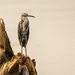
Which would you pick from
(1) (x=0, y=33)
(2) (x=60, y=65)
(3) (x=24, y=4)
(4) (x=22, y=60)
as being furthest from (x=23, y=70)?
(3) (x=24, y=4)

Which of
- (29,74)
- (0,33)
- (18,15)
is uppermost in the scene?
(18,15)

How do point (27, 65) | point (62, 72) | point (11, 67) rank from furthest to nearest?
1. point (62, 72)
2. point (27, 65)
3. point (11, 67)

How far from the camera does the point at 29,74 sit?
1.56 meters

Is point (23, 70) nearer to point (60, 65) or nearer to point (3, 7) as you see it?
point (60, 65)

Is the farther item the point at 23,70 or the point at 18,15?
the point at 18,15

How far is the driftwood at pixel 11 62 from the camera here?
1411mm

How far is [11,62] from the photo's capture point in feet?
4.68

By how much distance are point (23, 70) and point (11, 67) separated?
0.10 metres

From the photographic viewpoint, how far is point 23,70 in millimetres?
1473

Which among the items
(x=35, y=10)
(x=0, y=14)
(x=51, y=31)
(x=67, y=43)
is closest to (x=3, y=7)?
(x=0, y=14)

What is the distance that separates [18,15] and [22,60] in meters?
0.90

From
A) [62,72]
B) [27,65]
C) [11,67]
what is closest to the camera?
[11,67]

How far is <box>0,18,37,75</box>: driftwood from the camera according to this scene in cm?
141

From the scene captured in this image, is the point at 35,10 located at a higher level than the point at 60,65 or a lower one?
higher
